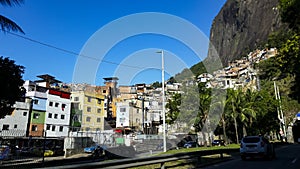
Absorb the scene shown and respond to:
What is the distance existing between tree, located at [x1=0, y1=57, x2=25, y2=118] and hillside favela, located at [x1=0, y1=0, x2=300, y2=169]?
0.07 m

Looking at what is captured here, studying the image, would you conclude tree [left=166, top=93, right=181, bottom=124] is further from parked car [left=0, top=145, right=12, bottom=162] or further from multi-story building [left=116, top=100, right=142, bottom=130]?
parked car [left=0, top=145, right=12, bottom=162]

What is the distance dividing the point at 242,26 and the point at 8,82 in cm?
15266

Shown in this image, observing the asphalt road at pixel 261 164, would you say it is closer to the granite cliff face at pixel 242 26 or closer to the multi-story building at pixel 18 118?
the multi-story building at pixel 18 118

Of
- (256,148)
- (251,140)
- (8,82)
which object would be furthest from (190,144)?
(8,82)

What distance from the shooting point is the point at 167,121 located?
124 ft

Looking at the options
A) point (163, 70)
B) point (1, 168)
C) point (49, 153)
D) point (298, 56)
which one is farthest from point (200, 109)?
point (1, 168)

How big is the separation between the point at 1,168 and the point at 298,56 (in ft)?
52.4

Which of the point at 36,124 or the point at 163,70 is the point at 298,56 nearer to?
the point at 163,70

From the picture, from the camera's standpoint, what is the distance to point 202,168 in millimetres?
11469

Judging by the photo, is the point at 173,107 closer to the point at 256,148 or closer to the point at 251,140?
the point at 251,140

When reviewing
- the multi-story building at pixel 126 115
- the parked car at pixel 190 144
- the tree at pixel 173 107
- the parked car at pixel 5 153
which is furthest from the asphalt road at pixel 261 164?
the multi-story building at pixel 126 115

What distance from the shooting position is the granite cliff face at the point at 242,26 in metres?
128

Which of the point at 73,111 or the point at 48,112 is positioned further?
the point at 73,111

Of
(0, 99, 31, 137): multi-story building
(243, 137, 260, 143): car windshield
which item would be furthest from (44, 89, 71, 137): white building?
(243, 137, 260, 143): car windshield
